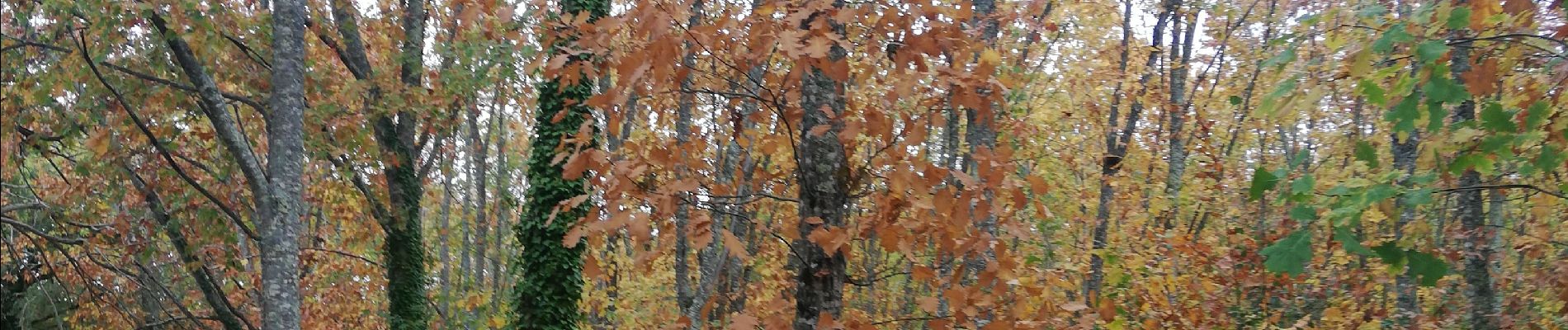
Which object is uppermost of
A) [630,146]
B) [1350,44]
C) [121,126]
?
[121,126]

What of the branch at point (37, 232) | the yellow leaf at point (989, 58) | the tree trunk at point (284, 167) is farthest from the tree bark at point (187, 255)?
the yellow leaf at point (989, 58)

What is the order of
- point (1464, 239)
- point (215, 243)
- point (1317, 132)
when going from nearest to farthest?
point (1464, 239)
point (215, 243)
point (1317, 132)

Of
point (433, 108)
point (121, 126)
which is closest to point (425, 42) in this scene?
point (433, 108)

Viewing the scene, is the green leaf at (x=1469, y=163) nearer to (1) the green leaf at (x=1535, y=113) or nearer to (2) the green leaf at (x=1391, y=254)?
(1) the green leaf at (x=1535, y=113)

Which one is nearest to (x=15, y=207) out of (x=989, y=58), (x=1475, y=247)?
(x=989, y=58)

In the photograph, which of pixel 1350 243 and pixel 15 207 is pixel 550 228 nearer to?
pixel 15 207

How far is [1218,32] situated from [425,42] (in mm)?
12222

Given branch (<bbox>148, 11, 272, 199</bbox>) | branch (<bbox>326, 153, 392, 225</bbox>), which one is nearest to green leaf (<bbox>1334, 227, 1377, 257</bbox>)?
branch (<bbox>148, 11, 272, 199</bbox>)

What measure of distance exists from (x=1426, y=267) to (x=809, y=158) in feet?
8.72

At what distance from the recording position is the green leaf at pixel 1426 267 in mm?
4695

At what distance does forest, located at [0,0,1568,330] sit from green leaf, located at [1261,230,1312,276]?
13 mm

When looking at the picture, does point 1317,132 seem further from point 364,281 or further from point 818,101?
point 364,281

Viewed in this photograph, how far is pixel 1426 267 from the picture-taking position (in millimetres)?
4719

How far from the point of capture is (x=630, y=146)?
432 centimetres
